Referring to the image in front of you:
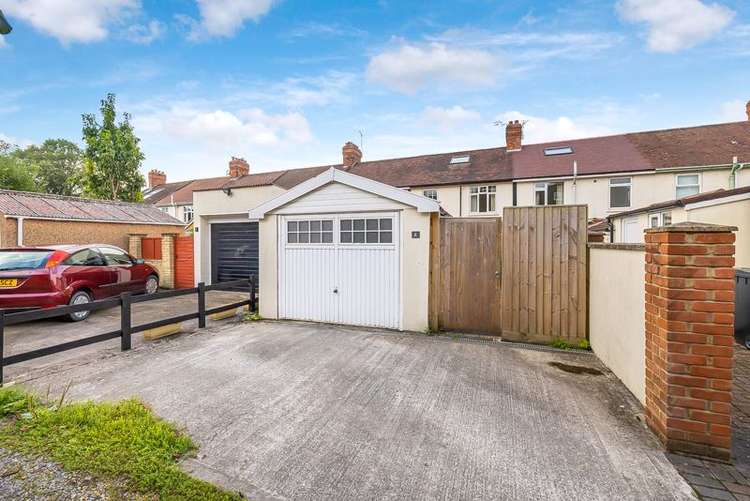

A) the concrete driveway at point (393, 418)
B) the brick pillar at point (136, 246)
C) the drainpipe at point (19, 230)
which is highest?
the drainpipe at point (19, 230)

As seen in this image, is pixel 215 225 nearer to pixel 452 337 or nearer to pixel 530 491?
pixel 452 337

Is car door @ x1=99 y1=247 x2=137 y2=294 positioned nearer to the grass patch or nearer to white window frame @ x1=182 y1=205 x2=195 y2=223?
the grass patch

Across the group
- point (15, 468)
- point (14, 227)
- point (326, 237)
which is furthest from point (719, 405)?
point (14, 227)

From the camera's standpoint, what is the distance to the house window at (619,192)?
15062 mm

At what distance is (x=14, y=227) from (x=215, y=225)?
19.5 feet

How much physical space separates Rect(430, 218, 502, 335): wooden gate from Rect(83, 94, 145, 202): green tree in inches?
842

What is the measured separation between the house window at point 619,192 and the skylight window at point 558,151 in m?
2.99

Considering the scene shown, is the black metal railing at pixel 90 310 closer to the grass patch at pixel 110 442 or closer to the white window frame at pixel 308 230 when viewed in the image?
the grass patch at pixel 110 442

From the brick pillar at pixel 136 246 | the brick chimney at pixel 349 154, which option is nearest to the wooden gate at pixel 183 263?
the brick pillar at pixel 136 246

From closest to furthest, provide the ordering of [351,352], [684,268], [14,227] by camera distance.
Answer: [684,268]
[351,352]
[14,227]

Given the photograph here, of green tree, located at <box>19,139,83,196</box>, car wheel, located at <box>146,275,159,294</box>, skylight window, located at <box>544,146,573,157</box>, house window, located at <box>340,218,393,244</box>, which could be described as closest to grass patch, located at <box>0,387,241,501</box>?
house window, located at <box>340,218,393,244</box>

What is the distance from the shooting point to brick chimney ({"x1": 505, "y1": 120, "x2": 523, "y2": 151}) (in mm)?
18312

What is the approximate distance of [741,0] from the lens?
686 cm

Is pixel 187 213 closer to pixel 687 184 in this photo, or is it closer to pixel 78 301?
pixel 78 301
